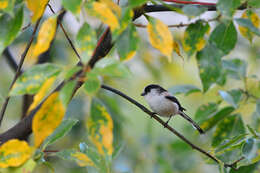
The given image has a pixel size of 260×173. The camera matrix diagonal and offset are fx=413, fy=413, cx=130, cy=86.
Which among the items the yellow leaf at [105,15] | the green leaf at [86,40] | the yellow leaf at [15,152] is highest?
the yellow leaf at [105,15]

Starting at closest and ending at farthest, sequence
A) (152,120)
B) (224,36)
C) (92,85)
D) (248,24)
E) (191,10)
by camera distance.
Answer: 1. (92,85)
2. (191,10)
3. (248,24)
4. (224,36)
5. (152,120)

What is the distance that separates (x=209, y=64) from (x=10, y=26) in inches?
25.4

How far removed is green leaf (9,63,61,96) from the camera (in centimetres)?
85

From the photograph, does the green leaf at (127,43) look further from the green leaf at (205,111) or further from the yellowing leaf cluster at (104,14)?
the green leaf at (205,111)

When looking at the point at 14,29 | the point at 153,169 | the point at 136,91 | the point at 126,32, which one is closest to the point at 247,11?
the point at 126,32

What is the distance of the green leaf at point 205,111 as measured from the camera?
1760 mm

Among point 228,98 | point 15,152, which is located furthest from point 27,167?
point 228,98

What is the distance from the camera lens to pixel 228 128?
5.74ft

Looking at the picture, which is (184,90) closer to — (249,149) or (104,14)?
(249,149)

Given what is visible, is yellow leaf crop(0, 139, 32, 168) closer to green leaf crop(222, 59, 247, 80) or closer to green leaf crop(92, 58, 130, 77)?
green leaf crop(92, 58, 130, 77)

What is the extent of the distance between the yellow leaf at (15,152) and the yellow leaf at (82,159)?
0.17 m

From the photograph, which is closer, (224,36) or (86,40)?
(86,40)

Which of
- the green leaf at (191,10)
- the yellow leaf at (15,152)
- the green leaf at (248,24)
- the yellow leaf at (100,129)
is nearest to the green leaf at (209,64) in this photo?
the green leaf at (248,24)

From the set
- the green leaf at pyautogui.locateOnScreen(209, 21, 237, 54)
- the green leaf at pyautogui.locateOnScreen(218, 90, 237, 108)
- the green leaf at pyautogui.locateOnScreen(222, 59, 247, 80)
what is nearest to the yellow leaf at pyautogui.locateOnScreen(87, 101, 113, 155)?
the green leaf at pyautogui.locateOnScreen(209, 21, 237, 54)
